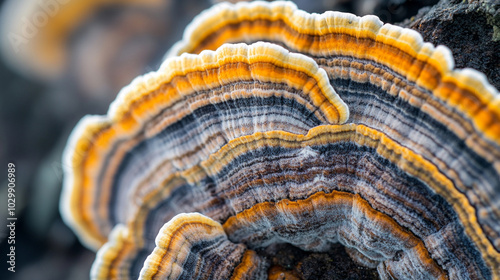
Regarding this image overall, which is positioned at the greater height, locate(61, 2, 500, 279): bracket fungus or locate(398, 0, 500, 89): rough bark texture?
locate(398, 0, 500, 89): rough bark texture

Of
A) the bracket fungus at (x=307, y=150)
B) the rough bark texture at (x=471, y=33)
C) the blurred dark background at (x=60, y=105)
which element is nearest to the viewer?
the bracket fungus at (x=307, y=150)

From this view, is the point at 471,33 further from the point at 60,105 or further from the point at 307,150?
the point at 60,105

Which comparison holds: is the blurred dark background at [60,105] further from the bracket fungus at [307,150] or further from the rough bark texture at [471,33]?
the rough bark texture at [471,33]

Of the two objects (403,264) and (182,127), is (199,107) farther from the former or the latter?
(403,264)

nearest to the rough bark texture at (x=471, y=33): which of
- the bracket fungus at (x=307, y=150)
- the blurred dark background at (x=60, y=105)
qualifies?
the bracket fungus at (x=307, y=150)

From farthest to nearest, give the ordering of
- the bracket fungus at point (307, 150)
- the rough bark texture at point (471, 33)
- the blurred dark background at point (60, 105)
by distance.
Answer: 1. the blurred dark background at point (60, 105)
2. the rough bark texture at point (471, 33)
3. the bracket fungus at point (307, 150)

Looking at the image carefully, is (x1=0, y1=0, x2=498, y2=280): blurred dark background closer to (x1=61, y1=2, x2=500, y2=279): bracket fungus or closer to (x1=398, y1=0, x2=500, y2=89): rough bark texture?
(x1=61, y1=2, x2=500, y2=279): bracket fungus

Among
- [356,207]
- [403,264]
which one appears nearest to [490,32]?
[356,207]

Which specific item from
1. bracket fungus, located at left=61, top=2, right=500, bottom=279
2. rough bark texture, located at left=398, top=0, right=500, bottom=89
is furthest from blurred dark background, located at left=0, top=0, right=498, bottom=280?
rough bark texture, located at left=398, top=0, right=500, bottom=89
